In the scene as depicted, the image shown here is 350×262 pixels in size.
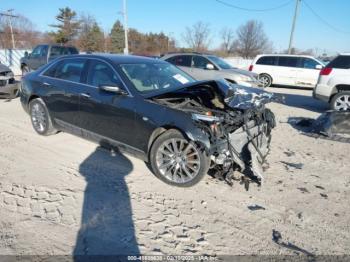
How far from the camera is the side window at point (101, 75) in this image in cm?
445

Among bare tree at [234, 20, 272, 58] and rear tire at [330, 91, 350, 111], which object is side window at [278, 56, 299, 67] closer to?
rear tire at [330, 91, 350, 111]

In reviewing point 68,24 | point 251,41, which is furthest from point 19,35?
point 251,41

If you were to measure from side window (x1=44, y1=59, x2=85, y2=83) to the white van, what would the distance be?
434 inches

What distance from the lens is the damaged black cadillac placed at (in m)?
3.78

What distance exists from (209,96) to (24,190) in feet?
9.24

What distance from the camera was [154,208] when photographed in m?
3.39

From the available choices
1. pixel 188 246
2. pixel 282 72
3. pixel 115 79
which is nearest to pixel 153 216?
pixel 188 246

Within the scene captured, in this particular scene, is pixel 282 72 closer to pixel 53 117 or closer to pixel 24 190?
pixel 53 117

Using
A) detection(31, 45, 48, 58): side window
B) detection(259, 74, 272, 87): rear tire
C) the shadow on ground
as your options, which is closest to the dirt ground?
the shadow on ground

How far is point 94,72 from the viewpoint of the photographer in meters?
4.79

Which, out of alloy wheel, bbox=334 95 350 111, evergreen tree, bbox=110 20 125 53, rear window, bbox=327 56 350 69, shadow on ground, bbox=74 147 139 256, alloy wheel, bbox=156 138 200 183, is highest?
evergreen tree, bbox=110 20 125 53

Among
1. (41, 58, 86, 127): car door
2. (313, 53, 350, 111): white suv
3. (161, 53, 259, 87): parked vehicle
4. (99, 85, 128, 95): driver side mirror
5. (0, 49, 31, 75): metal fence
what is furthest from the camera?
(0, 49, 31, 75): metal fence

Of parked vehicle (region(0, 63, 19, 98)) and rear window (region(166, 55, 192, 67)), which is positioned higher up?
rear window (region(166, 55, 192, 67))

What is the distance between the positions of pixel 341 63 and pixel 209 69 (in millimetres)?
4550
